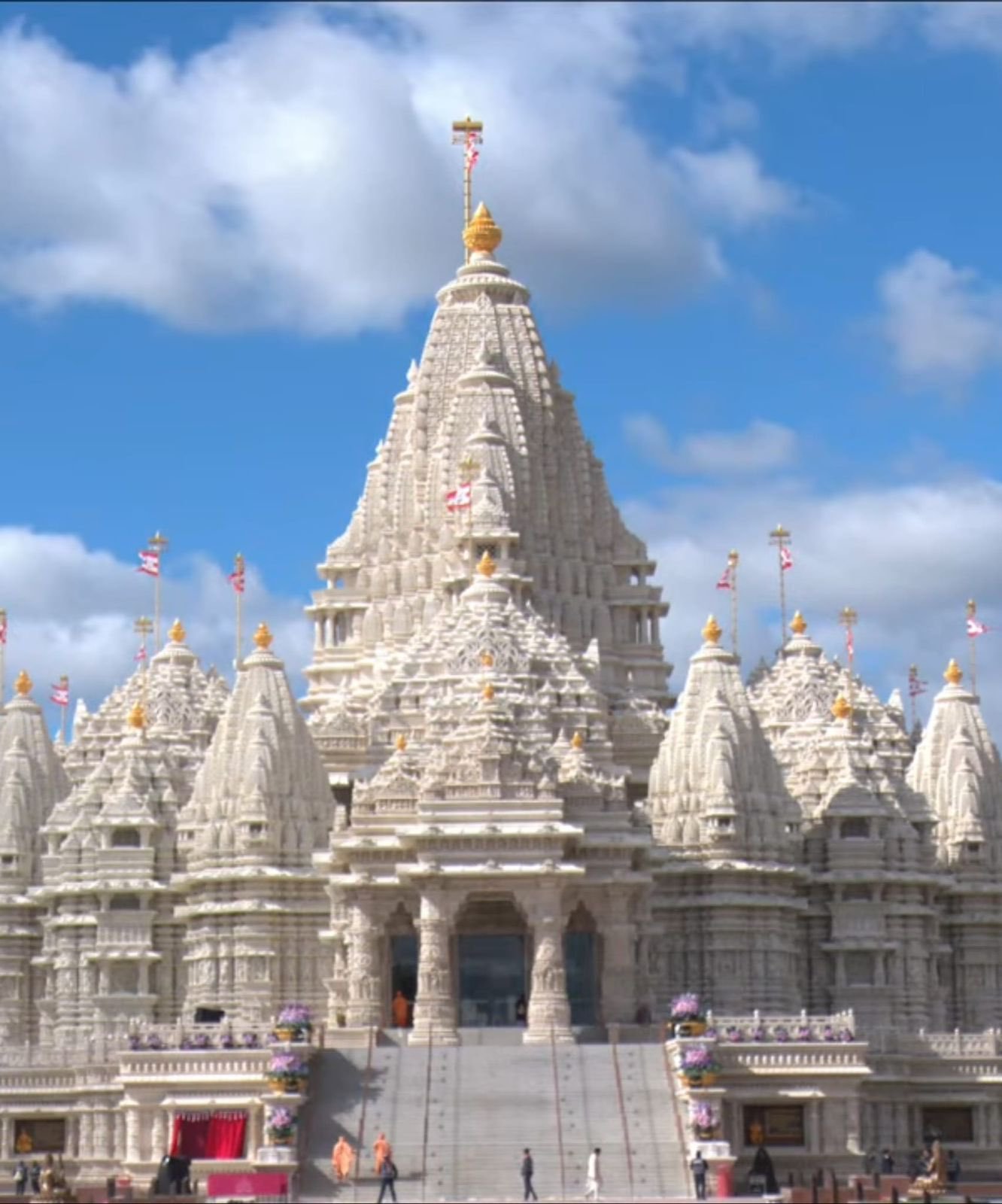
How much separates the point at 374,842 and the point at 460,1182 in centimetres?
1904

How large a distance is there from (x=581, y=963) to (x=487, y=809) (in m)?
6.26

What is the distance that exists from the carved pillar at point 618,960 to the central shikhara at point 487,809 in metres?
0.08

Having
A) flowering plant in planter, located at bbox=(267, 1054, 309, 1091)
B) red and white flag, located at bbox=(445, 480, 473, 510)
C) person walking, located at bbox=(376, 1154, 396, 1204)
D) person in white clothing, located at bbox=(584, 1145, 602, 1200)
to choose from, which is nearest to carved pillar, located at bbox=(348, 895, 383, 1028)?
flowering plant in planter, located at bbox=(267, 1054, 309, 1091)

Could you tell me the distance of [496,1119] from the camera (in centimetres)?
9806

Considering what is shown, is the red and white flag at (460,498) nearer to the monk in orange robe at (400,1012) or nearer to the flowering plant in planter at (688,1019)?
the monk in orange robe at (400,1012)

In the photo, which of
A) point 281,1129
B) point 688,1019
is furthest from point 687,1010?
point 281,1129

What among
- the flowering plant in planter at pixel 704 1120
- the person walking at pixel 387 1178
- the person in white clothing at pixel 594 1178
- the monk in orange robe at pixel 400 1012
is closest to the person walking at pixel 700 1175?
the person in white clothing at pixel 594 1178

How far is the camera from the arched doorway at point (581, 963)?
112m

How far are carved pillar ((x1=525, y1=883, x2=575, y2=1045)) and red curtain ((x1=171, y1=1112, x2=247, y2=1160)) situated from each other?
986cm

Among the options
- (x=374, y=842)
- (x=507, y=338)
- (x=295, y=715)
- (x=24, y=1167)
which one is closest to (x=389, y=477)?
(x=507, y=338)

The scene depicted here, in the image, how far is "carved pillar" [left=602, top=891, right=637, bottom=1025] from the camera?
11119 cm

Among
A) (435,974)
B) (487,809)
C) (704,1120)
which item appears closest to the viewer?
(704,1120)

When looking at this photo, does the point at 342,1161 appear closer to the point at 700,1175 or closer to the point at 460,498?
the point at 700,1175

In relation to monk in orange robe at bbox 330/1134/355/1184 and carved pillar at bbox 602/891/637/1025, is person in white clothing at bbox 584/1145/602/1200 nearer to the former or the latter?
monk in orange robe at bbox 330/1134/355/1184
